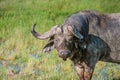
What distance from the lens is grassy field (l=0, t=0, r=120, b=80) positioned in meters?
7.58

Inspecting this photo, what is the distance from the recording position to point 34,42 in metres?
10.1

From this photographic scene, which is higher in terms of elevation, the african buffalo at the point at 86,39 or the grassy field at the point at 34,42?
the african buffalo at the point at 86,39

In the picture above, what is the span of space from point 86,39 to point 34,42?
15.5ft

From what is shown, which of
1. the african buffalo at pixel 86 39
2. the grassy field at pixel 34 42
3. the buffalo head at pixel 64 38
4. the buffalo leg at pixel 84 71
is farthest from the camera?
the grassy field at pixel 34 42

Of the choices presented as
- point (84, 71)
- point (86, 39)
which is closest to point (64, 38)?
point (86, 39)

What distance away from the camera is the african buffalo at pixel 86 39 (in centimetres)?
510

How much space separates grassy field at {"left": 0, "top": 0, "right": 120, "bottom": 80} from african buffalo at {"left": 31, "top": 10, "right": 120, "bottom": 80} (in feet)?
4.52

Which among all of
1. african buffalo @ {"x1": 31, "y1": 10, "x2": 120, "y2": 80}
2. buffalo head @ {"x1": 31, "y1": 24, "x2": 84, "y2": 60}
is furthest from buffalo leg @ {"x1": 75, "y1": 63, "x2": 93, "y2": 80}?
buffalo head @ {"x1": 31, "y1": 24, "x2": 84, "y2": 60}

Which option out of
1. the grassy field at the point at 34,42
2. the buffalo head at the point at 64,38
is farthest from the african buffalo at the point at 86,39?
the grassy field at the point at 34,42

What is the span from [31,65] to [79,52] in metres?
2.93

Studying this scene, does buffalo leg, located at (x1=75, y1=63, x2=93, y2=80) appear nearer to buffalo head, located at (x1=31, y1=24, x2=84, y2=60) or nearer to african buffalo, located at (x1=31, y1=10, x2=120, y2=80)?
african buffalo, located at (x1=31, y1=10, x2=120, y2=80)

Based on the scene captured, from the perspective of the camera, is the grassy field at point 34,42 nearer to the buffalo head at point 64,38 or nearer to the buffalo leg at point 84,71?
the buffalo leg at point 84,71

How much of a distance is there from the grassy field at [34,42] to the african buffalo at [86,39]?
1.38 m

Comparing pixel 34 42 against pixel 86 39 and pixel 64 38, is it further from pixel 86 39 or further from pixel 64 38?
pixel 64 38
